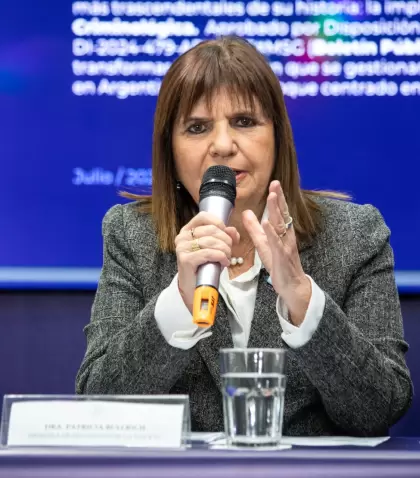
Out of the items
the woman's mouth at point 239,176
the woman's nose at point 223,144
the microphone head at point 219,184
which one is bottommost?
the microphone head at point 219,184

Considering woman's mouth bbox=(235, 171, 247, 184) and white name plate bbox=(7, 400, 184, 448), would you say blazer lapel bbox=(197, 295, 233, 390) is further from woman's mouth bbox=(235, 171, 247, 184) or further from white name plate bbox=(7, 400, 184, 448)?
white name plate bbox=(7, 400, 184, 448)

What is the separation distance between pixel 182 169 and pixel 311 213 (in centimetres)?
27

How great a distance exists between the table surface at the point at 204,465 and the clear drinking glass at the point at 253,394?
142mm

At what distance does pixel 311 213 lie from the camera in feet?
5.94

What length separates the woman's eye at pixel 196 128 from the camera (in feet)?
5.64

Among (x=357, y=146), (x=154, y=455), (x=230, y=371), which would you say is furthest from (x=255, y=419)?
(x=357, y=146)

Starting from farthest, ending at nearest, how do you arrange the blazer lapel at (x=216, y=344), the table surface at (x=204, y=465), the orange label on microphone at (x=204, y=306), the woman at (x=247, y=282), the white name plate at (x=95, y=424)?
the blazer lapel at (x=216, y=344)
the woman at (x=247, y=282)
the orange label on microphone at (x=204, y=306)
the white name plate at (x=95, y=424)
the table surface at (x=204, y=465)

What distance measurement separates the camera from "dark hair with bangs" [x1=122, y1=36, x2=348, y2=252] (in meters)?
1.71

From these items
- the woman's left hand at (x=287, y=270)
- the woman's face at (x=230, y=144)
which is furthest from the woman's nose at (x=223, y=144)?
the woman's left hand at (x=287, y=270)

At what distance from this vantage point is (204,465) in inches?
33.4

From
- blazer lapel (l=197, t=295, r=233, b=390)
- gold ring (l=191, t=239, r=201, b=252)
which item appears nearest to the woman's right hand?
gold ring (l=191, t=239, r=201, b=252)

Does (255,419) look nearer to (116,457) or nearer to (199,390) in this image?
(116,457)

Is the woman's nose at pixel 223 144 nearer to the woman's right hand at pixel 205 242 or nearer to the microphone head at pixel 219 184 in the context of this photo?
the microphone head at pixel 219 184

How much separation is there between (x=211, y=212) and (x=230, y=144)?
410 millimetres
